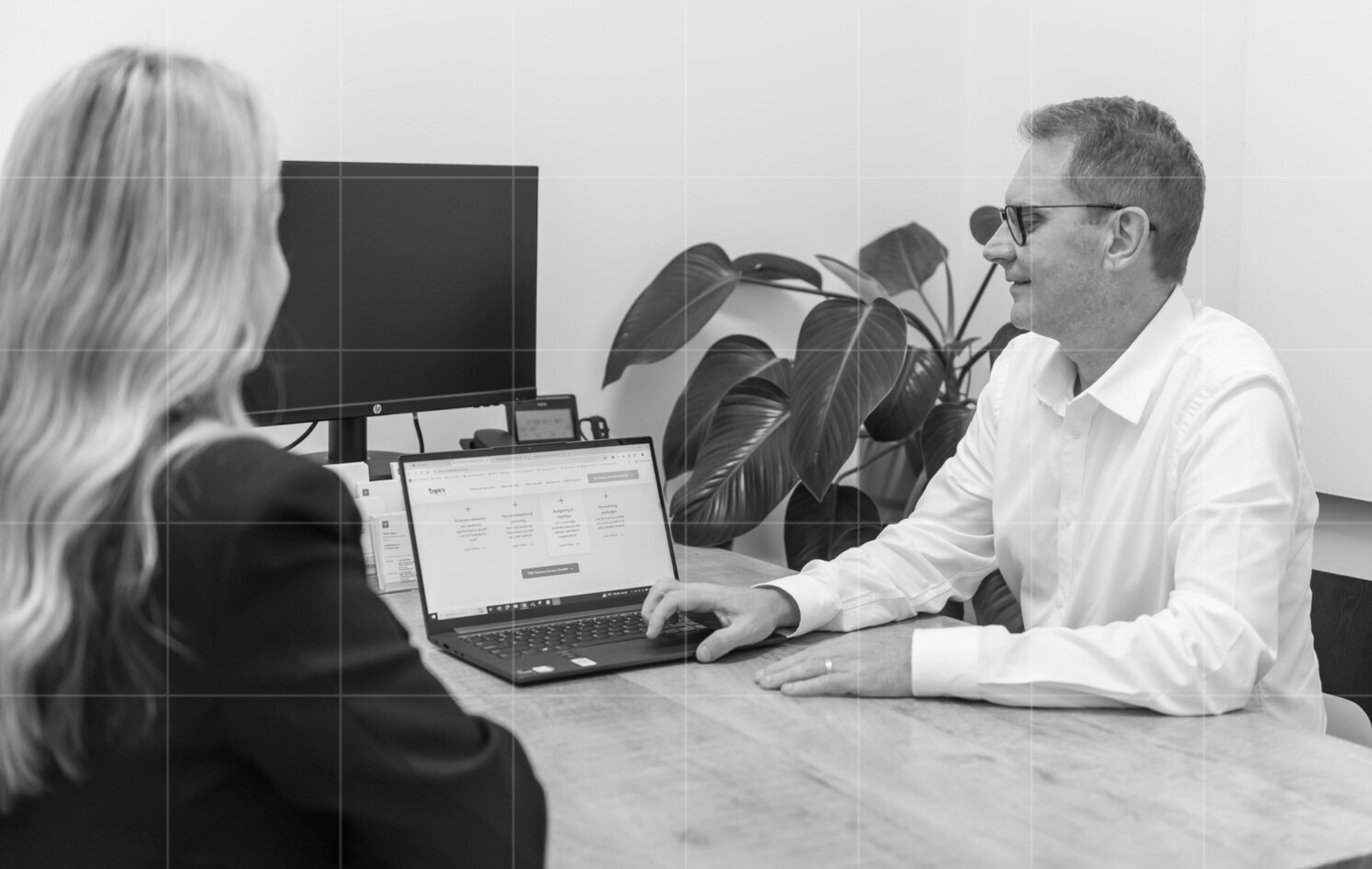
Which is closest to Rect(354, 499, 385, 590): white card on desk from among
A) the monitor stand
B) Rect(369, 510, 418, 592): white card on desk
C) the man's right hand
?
Rect(369, 510, 418, 592): white card on desk

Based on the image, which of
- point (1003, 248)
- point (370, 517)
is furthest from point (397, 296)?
point (1003, 248)

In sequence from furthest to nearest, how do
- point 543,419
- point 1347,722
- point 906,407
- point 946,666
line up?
point 906,407 < point 543,419 < point 1347,722 < point 946,666

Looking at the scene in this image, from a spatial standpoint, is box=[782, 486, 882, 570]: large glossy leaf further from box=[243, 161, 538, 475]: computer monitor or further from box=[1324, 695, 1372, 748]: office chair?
box=[1324, 695, 1372, 748]: office chair

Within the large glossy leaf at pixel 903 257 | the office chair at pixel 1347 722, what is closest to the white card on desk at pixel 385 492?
the office chair at pixel 1347 722

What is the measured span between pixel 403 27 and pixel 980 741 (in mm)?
1713

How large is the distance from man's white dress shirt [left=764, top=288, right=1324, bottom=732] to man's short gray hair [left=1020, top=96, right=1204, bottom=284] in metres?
0.10

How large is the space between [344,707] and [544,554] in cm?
83

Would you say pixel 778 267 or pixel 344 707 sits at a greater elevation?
pixel 778 267

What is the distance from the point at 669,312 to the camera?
2.60 m

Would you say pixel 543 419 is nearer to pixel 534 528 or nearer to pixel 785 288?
pixel 534 528

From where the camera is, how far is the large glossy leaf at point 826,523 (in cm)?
272

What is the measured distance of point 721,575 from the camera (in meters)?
1.97

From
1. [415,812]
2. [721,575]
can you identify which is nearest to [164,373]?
[415,812]

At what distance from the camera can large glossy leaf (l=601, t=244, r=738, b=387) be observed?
258cm
